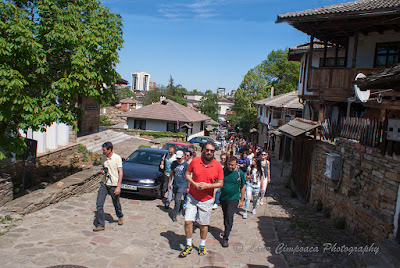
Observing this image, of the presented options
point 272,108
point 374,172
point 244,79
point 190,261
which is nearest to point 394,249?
point 374,172

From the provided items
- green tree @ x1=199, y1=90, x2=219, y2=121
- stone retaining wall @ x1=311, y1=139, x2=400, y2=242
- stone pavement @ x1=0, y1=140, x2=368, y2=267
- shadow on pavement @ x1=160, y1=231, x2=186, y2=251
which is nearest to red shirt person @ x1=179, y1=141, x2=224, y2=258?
shadow on pavement @ x1=160, y1=231, x2=186, y2=251

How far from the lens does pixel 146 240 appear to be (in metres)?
6.48

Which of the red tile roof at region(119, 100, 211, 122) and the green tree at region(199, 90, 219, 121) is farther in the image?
the green tree at region(199, 90, 219, 121)

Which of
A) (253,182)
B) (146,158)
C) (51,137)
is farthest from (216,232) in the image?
(51,137)

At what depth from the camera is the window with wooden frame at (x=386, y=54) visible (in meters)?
13.2

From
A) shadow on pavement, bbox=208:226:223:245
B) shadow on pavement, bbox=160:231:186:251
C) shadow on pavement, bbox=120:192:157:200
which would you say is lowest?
shadow on pavement, bbox=120:192:157:200

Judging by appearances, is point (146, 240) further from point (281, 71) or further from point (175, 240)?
point (281, 71)

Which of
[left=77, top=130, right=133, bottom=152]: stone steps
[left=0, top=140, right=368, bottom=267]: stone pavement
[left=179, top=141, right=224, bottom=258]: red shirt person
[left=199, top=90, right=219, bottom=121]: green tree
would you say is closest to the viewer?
[left=0, top=140, right=368, bottom=267]: stone pavement

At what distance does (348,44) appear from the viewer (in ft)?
48.5

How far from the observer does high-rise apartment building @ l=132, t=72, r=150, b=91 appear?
157500 mm

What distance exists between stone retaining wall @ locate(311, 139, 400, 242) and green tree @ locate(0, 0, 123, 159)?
22.9 ft

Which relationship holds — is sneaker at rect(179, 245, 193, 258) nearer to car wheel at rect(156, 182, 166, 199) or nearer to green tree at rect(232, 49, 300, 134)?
car wheel at rect(156, 182, 166, 199)

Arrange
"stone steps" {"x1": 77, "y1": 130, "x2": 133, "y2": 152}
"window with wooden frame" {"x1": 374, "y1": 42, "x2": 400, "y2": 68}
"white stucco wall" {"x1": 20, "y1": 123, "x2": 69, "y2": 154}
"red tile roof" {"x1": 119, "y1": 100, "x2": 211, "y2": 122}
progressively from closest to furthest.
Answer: "window with wooden frame" {"x1": 374, "y1": 42, "x2": 400, "y2": 68}
"white stucco wall" {"x1": 20, "y1": 123, "x2": 69, "y2": 154}
"stone steps" {"x1": 77, "y1": 130, "x2": 133, "y2": 152}
"red tile roof" {"x1": 119, "y1": 100, "x2": 211, "y2": 122}

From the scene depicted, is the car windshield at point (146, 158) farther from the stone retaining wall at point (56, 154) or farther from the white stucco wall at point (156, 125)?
the white stucco wall at point (156, 125)
